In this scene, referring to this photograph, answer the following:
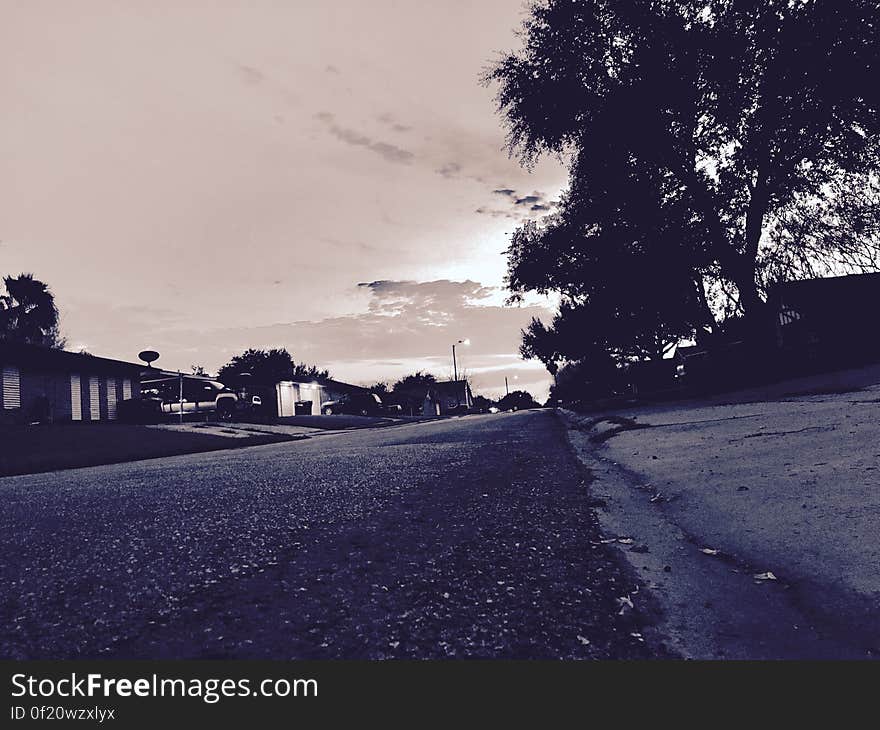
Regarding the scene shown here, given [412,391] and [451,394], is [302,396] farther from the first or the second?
[451,394]

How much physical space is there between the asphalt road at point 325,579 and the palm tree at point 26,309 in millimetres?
40665

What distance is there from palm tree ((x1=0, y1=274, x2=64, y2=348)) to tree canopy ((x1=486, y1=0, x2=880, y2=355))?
3274 centimetres

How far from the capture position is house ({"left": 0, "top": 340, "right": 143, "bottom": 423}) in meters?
24.1

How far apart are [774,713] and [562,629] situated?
37cm

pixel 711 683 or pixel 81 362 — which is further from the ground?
pixel 81 362

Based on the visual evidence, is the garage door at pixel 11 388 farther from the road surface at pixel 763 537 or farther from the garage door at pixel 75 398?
the road surface at pixel 763 537

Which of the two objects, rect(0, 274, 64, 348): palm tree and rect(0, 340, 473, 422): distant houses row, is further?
rect(0, 274, 64, 348): palm tree

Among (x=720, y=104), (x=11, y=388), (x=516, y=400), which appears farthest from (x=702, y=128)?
(x=516, y=400)

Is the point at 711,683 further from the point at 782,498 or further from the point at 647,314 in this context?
the point at 647,314

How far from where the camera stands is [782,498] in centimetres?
228

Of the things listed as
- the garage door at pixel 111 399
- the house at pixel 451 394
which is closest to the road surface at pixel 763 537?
the garage door at pixel 111 399

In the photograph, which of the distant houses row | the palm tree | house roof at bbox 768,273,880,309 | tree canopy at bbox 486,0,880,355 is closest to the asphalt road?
tree canopy at bbox 486,0,880,355

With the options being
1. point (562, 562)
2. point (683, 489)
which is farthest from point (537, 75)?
point (562, 562)

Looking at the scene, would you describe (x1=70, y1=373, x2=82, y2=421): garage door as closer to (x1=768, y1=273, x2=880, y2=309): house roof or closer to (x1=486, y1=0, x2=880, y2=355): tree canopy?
(x1=486, y1=0, x2=880, y2=355): tree canopy
